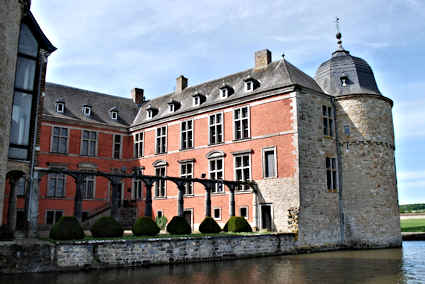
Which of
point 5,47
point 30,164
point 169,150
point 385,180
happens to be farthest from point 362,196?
point 5,47

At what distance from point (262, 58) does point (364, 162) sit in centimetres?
999

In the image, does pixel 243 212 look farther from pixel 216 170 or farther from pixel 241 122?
pixel 241 122

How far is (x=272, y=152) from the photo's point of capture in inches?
974

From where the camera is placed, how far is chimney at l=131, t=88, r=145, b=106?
38.8m

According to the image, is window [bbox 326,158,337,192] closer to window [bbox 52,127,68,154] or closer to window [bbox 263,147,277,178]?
window [bbox 263,147,277,178]

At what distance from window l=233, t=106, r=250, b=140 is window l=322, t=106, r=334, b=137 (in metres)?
4.89

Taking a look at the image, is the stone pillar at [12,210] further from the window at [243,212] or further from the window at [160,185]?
the window at [160,185]

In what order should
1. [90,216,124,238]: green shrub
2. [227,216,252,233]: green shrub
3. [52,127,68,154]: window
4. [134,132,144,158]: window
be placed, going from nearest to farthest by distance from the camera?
[90,216,124,238]: green shrub
[227,216,252,233]: green shrub
[52,127,68,154]: window
[134,132,144,158]: window

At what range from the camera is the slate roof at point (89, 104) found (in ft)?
105

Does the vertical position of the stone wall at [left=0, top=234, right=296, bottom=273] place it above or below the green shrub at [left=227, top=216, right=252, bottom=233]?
below

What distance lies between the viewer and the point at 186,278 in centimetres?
1312

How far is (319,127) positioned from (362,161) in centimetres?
351

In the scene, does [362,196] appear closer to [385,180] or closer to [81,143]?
[385,180]

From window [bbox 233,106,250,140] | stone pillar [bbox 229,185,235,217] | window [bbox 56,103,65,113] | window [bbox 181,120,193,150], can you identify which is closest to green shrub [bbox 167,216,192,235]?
stone pillar [bbox 229,185,235,217]
